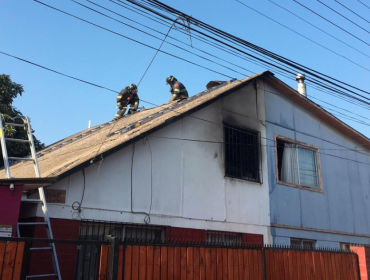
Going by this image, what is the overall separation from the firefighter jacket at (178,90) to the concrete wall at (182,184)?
8.85 ft

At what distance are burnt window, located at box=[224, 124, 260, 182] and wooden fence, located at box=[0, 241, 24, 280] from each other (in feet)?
20.2

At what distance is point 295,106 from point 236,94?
2804mm

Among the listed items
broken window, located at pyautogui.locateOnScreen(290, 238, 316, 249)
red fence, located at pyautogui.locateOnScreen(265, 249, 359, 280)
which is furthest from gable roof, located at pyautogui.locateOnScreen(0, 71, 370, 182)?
broken window, located at pyautogui.locateOnScreen(290, 238, 316, 249)

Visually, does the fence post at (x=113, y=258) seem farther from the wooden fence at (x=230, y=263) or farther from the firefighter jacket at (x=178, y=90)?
the firefighter jacket at (x=178, y=90)

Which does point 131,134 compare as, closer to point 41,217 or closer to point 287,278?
point 41,217

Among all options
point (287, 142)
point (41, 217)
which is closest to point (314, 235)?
point (287, 142)

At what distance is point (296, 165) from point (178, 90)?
4.68m

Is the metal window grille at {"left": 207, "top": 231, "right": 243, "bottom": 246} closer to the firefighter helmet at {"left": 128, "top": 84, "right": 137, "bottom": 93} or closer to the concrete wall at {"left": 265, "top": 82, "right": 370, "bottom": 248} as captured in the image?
the concrete wall at {"left": 265, "top": 82, "right": 370, "bottom": 248}

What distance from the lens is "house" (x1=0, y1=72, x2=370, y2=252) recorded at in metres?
7.53

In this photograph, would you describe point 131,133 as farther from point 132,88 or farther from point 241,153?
point 132,88

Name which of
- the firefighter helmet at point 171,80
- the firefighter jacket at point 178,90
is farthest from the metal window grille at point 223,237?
the firefighter helmet at point 171,80

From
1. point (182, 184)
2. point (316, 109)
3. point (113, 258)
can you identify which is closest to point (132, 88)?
point (182, 184)

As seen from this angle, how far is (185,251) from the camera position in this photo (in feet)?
20.0

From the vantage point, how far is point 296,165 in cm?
1194
